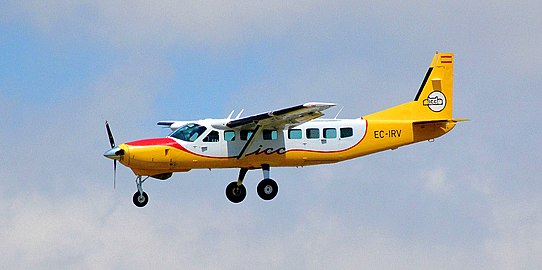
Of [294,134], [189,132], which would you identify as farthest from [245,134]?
[189,132]

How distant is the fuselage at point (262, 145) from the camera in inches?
1919

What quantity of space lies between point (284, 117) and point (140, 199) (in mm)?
6614

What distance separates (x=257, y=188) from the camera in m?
50.3

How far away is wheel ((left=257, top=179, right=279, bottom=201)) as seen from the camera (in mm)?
50250

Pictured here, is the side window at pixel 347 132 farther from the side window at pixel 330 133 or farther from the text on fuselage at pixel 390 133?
the text on fuselage at pixel 390 133

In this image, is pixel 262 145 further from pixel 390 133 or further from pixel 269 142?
pixel 390 133

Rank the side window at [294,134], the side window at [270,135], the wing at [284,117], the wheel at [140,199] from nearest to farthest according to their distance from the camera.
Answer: the wing at [284,117], the side window at [270,135], the side window at [294,134], the wheel at [140,199]

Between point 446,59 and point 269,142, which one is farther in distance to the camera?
point 446,59

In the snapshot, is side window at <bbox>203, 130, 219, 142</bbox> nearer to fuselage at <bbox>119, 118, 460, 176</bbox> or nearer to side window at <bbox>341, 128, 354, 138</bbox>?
fuselage at <bbox>119, 118, 460, 176</bbox>

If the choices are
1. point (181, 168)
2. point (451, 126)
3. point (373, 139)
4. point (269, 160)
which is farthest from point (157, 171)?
point (451, 126)

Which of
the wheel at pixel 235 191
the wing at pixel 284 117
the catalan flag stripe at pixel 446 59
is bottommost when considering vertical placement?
the wheel at pixel 235 191

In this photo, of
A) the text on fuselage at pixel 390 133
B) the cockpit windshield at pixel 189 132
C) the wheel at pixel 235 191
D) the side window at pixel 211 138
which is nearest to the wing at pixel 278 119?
the side window at pixel 211 138

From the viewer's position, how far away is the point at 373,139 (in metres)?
50.9

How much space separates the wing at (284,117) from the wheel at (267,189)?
7.12ft
